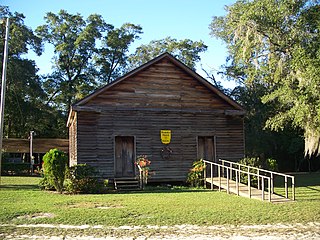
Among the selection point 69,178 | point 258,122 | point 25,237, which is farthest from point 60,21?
point 25,237

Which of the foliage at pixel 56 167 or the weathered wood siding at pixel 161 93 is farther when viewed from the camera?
the weathered wood siding at pixel 161 93

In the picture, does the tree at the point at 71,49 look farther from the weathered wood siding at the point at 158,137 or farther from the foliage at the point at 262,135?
the weathered wood siding at the point at 158,137

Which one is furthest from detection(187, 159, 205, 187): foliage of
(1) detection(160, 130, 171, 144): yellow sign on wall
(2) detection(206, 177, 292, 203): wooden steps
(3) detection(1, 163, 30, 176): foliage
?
(3) detection(1, 163, 30, 176): foliage

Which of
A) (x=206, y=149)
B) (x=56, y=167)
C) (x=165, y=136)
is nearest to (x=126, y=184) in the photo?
(x=165, y=136)

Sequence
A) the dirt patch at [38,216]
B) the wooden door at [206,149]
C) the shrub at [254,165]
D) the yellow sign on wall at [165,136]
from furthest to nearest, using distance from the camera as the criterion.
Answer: the wooden door at [206,149]
the yellow sign on wall at [165,136]
the shrub at [254,165]
the dirt patch at [38,216]

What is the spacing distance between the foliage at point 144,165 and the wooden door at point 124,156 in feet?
1.50

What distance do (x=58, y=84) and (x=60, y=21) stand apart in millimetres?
7792

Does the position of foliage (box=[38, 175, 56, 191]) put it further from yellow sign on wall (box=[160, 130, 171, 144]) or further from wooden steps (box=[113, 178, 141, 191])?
yellow sign on wall (box=[160, 130, 171, 144])

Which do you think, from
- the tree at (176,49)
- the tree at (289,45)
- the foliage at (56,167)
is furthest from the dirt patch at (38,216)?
the tree at (176,49)

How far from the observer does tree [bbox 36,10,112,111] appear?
139 feet

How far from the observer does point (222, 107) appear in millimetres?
20531

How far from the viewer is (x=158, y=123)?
19.3 m

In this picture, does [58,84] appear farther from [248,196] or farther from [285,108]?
[248,196]

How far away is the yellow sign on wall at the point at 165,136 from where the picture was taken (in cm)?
1920
